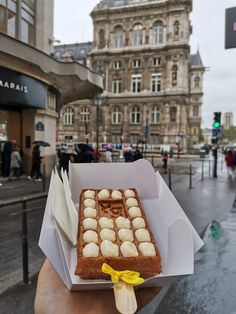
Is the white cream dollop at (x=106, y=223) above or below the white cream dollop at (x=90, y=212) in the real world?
below

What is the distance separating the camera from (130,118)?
6194cm

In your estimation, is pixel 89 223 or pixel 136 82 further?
pixel 136 82

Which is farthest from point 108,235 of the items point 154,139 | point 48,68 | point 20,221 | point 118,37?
point 118,37

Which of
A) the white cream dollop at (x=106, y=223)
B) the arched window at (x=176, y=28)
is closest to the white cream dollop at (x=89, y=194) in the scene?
the white cream dollop at (x=106, y=223)

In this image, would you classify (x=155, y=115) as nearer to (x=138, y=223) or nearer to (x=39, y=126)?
(x=39, y=126)

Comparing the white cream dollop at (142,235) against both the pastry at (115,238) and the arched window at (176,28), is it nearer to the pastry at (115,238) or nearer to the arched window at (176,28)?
the pastry at (115,238)

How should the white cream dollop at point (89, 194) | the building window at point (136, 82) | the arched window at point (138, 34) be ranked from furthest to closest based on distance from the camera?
the building window at point (136, 82) < the arched window at point (138, 34) < the white cream dollop at point (89, 194)

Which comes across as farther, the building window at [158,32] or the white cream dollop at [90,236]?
the building window at [158,32]

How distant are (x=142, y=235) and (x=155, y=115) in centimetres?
5999

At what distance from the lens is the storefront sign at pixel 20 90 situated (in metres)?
12.8

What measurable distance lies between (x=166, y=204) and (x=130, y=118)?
6100cm

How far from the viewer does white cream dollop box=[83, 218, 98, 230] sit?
151 centimetres

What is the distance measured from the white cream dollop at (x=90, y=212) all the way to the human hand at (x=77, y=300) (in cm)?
36

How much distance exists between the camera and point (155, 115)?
198ft
